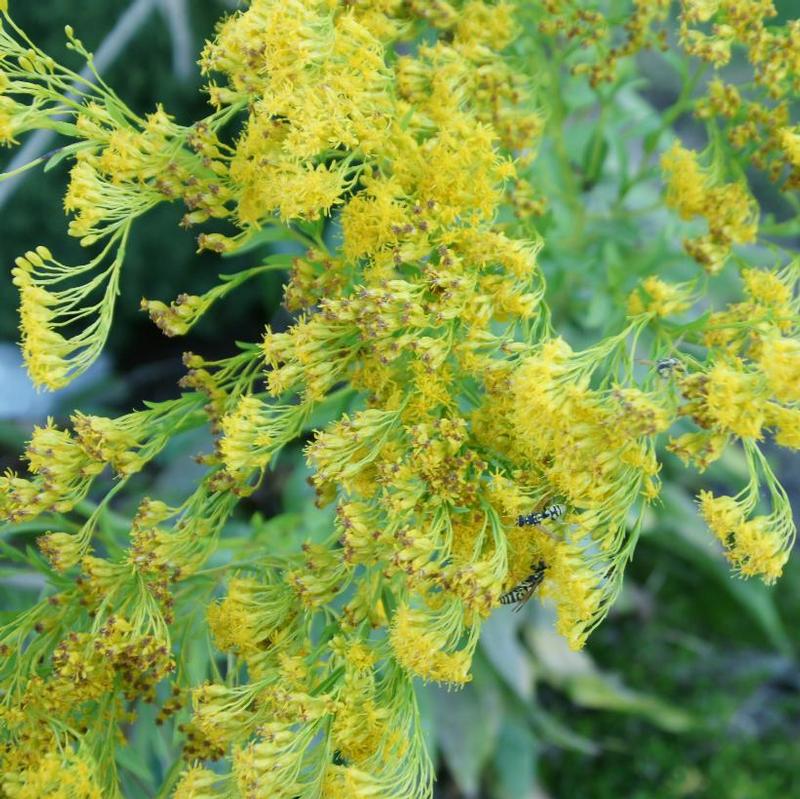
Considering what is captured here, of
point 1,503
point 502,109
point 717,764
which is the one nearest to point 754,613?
point 717,764

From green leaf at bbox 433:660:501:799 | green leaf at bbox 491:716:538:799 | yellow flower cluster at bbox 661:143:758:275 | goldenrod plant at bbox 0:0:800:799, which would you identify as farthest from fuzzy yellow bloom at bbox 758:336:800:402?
green leaf at bbox 491:716:538:799

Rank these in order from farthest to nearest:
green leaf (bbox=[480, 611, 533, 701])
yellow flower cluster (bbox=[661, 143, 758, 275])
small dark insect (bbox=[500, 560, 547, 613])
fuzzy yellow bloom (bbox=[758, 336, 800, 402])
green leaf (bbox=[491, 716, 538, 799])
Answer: green leaf (bbox=[491, 716, 538, 799])
green leaf (bbox=[480, 611, 533, 701])
yellow flower cluster (bbox=[661, 143, 758, 275])
small dark insect (bbox=[500, 560, 547, 613])
fuzzy yellow bloom (bbox=[758, 336, 800, 402])

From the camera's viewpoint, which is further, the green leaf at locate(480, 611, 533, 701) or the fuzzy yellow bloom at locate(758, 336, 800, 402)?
the green leaf at locate(480, 611, 533, 701)

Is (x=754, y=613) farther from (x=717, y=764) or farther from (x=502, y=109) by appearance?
(x=502, y=109)

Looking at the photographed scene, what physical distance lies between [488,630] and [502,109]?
112 cm

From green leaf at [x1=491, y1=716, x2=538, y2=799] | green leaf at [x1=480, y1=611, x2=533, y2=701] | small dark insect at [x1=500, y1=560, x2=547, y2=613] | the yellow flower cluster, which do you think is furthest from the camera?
green leaf at [x1=491, y1=716, x2=538, y2=799]

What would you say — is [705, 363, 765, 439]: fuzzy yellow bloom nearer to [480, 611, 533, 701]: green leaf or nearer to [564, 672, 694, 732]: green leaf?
[480, 611, 533, 701]: green leaf

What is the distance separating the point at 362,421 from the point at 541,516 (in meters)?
0.20

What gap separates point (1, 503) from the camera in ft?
3.32

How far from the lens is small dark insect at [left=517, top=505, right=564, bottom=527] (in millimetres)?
946

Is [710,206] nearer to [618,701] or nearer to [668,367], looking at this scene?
[668,367]

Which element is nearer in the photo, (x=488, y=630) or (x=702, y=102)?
(x=702, y=102)

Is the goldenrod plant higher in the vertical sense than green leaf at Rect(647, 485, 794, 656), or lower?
higher

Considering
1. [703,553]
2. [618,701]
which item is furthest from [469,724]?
[703,553]
